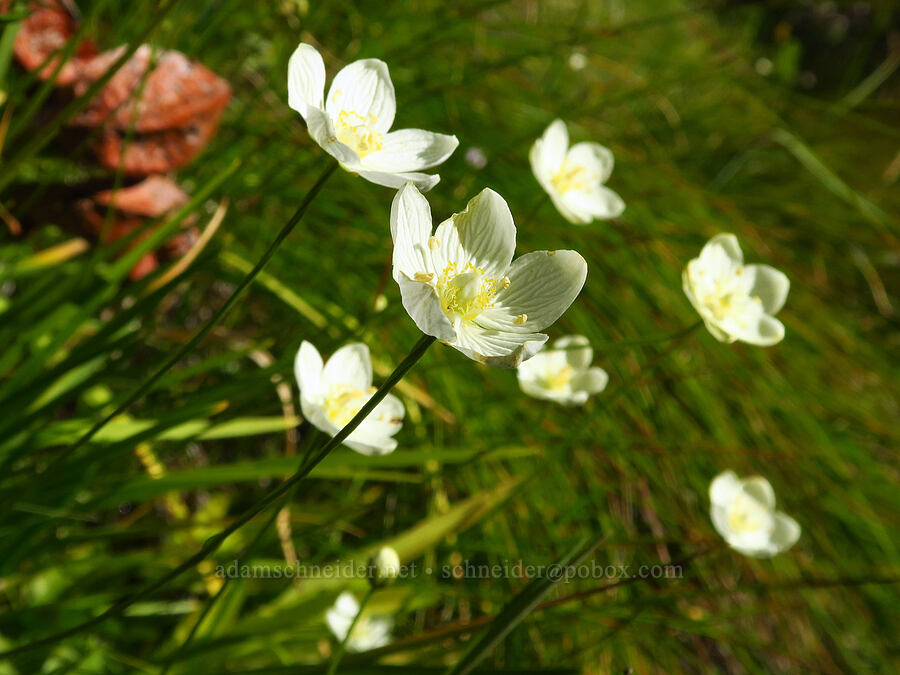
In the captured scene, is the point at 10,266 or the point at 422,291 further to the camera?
the point at 10,266

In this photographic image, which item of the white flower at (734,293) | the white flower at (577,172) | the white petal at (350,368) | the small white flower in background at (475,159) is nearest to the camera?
the white petal at (350,368)

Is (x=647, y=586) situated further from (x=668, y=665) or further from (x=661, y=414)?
(x=661, y=414)

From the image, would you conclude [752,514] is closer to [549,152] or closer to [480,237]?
[549,152]

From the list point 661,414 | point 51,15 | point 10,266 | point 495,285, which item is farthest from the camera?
point 661,414

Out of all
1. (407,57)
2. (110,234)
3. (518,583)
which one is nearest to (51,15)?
(110,234)

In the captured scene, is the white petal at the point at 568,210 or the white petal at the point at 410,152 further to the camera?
the white petal at the point at 568,210

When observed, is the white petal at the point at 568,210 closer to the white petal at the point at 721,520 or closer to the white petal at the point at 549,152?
the white petal at the point at 549,152

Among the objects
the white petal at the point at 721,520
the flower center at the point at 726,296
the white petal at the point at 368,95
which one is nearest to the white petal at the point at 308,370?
the white petal at the point at 368,95
